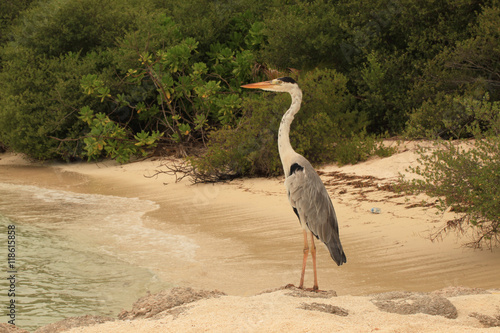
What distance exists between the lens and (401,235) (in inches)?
284

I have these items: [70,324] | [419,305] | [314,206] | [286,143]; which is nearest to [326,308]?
[419,305]

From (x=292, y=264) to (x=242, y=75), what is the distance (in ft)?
30.2

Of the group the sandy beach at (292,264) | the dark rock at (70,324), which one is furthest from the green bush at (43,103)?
the dark rock at (70,324)

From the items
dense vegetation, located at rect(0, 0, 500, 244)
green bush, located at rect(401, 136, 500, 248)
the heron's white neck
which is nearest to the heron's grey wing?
the heron's white neck

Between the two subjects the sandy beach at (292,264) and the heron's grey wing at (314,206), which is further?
the heron's grey wing at (314,206)

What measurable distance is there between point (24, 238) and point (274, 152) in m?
5.04

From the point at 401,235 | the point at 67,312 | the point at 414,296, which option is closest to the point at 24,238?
the point at 67,312

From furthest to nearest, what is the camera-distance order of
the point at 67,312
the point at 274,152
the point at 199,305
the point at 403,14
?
the point at 403,14
the point at 274,152
the point at 67,312
the point at 199,305

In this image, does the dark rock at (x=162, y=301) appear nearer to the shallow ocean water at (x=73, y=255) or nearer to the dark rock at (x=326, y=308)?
the dark rock at (x=326, y=308)

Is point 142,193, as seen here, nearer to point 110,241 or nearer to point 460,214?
point 110,241

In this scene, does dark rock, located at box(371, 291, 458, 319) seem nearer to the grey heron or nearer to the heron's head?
the grey heron

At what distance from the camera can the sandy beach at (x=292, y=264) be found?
12.9 ft

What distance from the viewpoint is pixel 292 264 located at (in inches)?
262

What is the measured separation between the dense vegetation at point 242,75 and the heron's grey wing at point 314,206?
13.4 ft
